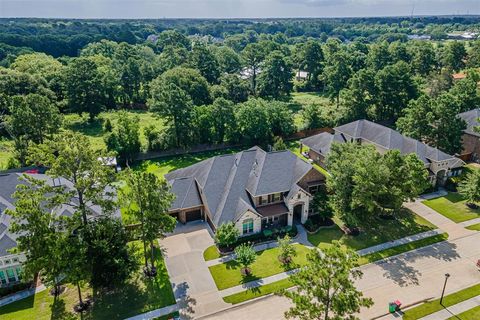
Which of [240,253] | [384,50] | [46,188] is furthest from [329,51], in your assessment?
[46,188]

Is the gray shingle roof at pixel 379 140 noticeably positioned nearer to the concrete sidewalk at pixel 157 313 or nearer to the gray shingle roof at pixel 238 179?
the gray shingle roof at pixel 238 179

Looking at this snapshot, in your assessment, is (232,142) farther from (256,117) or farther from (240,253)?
(240,253)

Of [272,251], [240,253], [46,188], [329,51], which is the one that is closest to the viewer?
[46,188]

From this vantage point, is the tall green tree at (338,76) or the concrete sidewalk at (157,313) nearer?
the concrete sidewalk at (157,313)

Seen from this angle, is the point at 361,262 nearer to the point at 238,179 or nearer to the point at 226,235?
the point at 226,235

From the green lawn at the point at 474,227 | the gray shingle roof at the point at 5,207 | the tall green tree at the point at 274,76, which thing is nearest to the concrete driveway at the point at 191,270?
the gray shingle roof at the point at 5,207

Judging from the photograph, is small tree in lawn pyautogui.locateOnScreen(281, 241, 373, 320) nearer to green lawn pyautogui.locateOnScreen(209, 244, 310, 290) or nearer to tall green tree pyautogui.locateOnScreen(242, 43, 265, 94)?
green lawn pyautogui.locateOnScreen(209, 244, 310, 290)
